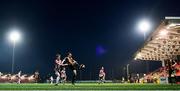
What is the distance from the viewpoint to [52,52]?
7506cm

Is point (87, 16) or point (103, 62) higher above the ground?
point (87, 16)

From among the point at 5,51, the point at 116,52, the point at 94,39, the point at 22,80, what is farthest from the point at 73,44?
the point at 22,80

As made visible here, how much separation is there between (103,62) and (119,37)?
8780mm

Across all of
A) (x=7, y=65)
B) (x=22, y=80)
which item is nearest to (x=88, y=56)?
(x=7, y=65)

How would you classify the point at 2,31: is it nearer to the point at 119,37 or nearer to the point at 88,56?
the point at 88,56

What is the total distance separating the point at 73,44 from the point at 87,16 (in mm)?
7264

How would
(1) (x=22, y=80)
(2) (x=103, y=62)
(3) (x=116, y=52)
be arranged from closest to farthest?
(1) (x=22, y=80) < (2) (x=103, y=62) < (3) (x=116, y=52)

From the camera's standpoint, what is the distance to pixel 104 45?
247 ft

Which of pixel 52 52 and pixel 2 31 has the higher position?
pixel 2 31

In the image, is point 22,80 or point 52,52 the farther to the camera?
point 52,52

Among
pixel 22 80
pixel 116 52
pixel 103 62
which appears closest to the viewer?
pixel 22 80

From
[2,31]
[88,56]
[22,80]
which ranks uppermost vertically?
[2,31]

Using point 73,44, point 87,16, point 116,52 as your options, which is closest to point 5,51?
point 73,44

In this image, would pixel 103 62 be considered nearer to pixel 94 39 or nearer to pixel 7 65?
pixel 94 39
